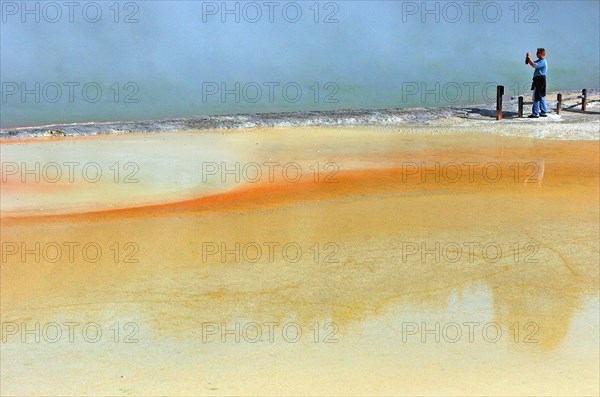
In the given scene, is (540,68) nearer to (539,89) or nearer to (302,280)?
(539,89)

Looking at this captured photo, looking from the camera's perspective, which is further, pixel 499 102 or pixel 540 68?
pixel 540 68

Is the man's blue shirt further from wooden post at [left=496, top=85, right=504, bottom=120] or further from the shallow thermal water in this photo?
the shallow thermal water

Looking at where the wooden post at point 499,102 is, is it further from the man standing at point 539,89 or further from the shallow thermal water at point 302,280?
the shallow thermal water at point 302,280

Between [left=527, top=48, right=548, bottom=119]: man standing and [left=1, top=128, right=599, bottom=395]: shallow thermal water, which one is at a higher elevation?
[left=527, top=48, right=548, bottom=119]: man standing

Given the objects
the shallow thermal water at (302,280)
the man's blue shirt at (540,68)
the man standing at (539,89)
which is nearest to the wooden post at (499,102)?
the man standing at (539,89)

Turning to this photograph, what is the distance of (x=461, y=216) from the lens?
5.62m

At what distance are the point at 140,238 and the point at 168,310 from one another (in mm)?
1311

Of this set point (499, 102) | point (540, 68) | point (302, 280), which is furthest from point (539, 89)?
point (302, 280)

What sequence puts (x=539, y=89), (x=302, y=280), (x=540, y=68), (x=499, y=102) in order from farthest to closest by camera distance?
(x=540, y=68) → (x=539, y=89) → (x=499, y=102) → (x=302, y=280)

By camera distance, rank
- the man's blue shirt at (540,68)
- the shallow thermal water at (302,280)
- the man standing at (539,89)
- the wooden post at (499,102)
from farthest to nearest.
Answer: the man's blue shirt at (540,68), the man standing at (539,89), the wooden post at (499,102), the shallow thermal water at (302,280)

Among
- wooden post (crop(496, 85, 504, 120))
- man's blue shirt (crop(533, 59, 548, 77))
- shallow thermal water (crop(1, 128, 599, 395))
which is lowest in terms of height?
shallow thermal water (crop(1, 128, 599, 395))

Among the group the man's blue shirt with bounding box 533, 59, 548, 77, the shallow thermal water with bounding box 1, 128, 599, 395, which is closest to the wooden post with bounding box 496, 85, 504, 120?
the man's blue shirt with bounding box 533, 59, 548, 77

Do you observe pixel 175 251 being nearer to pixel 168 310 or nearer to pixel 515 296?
pixel 168 310

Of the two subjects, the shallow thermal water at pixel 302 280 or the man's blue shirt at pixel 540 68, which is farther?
the man's blue shirt at pixel 540 68
